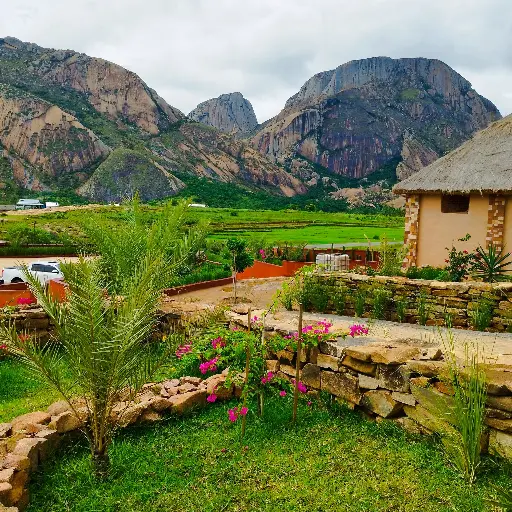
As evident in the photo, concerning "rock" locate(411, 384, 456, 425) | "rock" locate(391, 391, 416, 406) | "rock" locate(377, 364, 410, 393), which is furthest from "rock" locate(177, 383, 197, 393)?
"rock" locate(411, 384, 456, 425)

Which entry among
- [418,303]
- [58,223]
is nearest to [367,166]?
[58,223]

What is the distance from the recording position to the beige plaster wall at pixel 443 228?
1440 centimetres

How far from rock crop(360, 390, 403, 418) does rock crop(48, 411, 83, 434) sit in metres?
3.25

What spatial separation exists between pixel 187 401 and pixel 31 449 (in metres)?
1.93

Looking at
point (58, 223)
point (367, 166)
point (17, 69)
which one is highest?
point (17, 69)

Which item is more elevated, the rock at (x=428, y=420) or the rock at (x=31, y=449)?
the rock at (x=428, y=420)

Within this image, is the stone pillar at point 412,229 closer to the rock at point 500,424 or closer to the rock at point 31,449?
the rock at point 500,424

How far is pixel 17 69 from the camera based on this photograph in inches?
5310

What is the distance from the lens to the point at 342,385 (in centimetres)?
602

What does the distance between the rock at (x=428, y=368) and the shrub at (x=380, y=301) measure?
4981mm

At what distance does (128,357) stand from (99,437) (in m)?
0.80

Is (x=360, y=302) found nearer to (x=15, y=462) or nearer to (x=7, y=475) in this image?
(x=15, y=462)

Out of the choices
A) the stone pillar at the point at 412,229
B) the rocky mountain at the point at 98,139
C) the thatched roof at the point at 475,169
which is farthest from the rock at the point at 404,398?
the rocky mountain at the point at 98,139

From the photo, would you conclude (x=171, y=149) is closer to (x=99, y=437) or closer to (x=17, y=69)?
(x=17, y=69)
